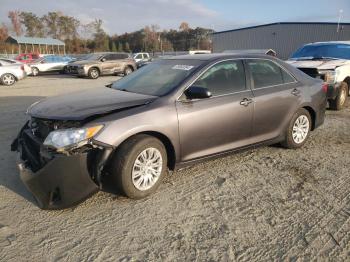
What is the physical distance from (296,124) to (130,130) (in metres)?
3.06

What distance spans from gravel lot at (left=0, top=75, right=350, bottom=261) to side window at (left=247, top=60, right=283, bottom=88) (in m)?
1.22

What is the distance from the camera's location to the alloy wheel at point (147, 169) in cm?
371

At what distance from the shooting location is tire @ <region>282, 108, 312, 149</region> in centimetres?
535

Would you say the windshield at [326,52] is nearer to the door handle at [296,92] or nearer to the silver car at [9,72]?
the door handle at [296,92]

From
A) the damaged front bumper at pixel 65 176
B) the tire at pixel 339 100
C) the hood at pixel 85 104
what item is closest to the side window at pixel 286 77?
the hood at pixel 85 104

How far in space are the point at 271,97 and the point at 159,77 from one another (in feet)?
5.45

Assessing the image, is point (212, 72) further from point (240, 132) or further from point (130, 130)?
point (130, 130)

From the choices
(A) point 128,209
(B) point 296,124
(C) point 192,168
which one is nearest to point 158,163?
(A) point 128,209

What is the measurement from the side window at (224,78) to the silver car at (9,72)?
14701mm

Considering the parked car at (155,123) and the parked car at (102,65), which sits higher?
the parked car at (155,123)

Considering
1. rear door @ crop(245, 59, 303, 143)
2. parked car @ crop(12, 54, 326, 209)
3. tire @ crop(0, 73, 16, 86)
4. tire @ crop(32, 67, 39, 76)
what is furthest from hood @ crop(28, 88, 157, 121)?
tire @ crop(32, 67, 39, 76)

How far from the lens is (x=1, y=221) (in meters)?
3.36

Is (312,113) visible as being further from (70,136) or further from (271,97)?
(70,136)

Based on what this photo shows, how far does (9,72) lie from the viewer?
16422mm
